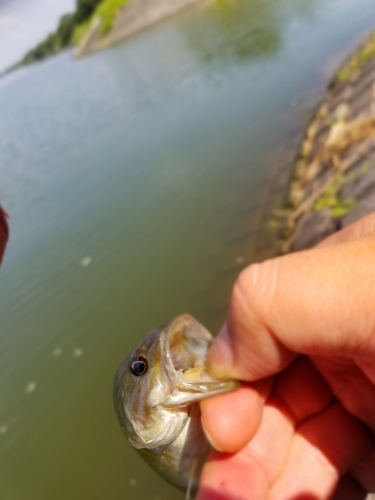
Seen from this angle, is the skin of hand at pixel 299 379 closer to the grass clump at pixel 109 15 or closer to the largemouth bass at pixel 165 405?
the largemouth bass at pixel 165 405

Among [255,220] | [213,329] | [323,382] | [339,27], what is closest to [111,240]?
[255,220]

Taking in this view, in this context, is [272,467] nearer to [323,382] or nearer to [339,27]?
[323,382]

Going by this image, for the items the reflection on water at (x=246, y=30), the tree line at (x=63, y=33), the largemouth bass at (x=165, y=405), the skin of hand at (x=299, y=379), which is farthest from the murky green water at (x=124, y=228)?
the tree line at (x=63, y=33)

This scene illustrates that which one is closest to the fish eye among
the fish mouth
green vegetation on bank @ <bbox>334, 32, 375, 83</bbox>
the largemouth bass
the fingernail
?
the largemouth bass

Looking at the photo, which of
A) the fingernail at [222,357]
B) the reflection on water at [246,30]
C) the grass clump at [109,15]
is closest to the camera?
the fingernail at [222,357]

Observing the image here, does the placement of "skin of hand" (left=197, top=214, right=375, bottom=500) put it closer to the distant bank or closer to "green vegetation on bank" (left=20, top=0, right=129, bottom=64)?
the distant bank

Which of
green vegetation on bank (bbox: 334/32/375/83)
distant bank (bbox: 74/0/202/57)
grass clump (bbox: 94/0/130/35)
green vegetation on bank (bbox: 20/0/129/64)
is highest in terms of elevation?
green vegetation on bank (bbox: 20/0/129/64)
